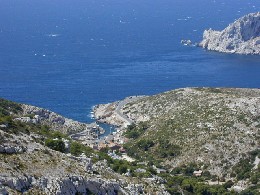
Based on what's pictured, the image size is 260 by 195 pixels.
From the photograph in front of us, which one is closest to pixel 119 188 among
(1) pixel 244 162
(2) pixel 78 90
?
(1) pixel 244 162

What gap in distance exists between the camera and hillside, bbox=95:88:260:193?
7806 cm

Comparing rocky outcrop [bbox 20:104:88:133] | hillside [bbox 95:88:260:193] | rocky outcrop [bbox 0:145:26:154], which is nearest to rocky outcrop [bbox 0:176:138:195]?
rocky outcrop [bbox 0:145:26:154]

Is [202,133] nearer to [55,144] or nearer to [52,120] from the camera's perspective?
[52,120]

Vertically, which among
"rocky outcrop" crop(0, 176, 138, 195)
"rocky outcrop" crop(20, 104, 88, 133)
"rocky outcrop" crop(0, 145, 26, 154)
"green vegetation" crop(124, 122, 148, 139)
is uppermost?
"rocky outcrop" crop(0, 145, 26, 154)

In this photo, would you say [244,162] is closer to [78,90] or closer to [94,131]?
[94,131]

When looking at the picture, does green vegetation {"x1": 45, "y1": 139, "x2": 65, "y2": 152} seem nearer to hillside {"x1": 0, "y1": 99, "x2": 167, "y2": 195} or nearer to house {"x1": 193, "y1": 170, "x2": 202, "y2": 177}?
hillside {"x1": 0, "y1": 99, "x2": 167, "y2": 195}

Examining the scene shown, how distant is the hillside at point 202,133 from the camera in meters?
78.1

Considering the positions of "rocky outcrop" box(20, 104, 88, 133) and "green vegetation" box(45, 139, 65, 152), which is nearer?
"green vegetation" box(45, 139, 65, 152)

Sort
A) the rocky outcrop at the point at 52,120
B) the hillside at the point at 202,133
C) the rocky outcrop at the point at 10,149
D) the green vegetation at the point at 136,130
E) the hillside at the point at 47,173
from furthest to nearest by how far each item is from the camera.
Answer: the green vegetation at the point at 136,130
the rocky outcrop at the point at 52,120
the hillside at the point at 202,133
the rocky outcrop at the point at 10,149
the hillside at the point at 47,173

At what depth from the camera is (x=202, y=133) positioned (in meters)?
86.4

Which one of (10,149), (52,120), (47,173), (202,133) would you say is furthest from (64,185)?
(52,120)

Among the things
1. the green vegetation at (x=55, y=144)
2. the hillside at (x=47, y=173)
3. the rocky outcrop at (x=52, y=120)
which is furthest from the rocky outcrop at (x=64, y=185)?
the rocky outcrop at (x=52, y=120)

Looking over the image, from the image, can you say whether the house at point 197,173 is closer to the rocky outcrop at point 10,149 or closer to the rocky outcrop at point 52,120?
the rocky outcrop at point 52,120

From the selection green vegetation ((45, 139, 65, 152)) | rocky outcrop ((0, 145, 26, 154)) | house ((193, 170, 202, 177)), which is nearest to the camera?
rocky outcrop ((0, 145, 26, 154))
